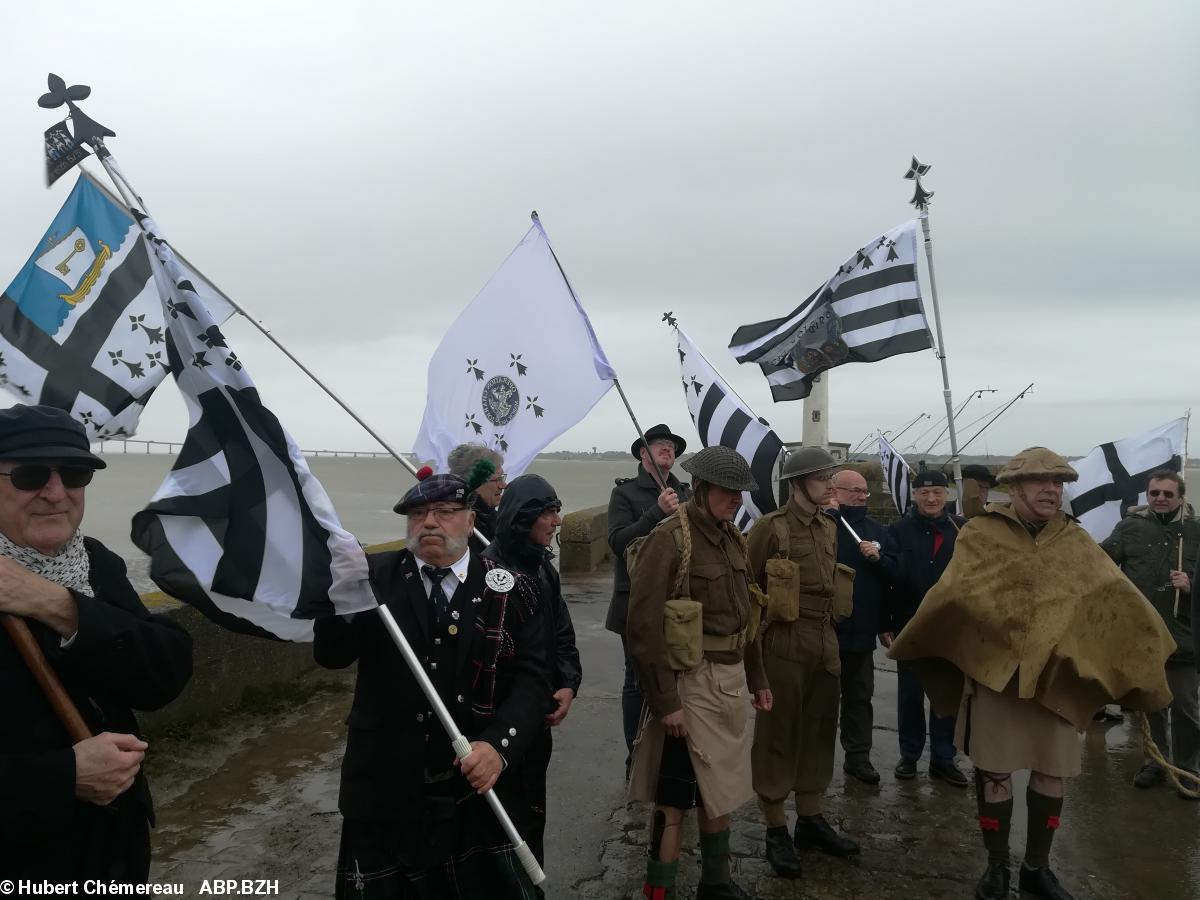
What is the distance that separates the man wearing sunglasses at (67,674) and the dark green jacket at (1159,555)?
5556 millimetres

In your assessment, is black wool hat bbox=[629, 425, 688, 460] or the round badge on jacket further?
black wool hat bbox=[629, 425, 688, 460]

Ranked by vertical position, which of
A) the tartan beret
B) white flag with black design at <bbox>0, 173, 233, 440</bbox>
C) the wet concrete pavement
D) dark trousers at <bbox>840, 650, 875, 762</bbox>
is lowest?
the wet concrete pavement

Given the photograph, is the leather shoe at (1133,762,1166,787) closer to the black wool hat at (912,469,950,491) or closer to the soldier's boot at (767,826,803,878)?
the black wool hat at (912,469,950,491)

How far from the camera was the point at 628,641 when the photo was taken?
373 cm

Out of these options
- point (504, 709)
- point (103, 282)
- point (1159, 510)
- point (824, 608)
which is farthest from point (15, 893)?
point (1159, 510)

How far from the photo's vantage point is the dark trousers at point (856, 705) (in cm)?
532

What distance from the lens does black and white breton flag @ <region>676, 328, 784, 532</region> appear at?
5598mm

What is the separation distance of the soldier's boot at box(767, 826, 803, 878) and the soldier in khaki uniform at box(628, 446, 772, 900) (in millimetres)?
363

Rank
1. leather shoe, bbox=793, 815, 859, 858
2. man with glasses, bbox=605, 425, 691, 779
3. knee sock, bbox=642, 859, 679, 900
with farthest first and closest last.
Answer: man with glasses, bbox=605, 425, 691, 779, leather shoe, bbox=793, 815, 859, 858, knee sock, bbox=642, 859, 679, 900

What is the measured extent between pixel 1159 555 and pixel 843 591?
249 centimetres

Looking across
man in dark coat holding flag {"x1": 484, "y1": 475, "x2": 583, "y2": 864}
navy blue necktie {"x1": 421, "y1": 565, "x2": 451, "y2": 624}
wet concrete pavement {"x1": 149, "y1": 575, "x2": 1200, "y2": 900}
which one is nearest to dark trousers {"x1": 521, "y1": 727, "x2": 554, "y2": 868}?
man in dark coat holding flag {"x1": 484, "y1": 475, "x2": 583, "y2": 864}

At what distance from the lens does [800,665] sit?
4328 millimetres

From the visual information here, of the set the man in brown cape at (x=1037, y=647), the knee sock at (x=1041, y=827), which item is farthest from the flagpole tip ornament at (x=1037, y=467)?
the knee sock at (x=1041, y=827)

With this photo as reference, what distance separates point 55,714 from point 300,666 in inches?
189
